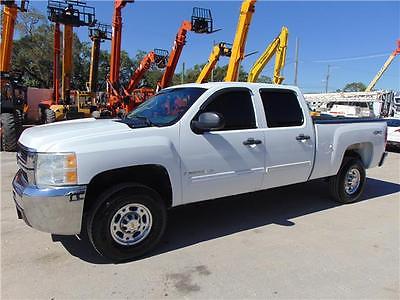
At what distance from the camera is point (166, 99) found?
208 inches

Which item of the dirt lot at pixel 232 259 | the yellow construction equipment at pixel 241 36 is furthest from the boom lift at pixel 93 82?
the dirt lot at pixel 232 259

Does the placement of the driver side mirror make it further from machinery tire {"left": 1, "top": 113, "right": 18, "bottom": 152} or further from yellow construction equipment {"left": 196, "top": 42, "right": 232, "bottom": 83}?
yellow construction equipment {"left": 196, "top": 42, "right": 232, "bottom": 83}

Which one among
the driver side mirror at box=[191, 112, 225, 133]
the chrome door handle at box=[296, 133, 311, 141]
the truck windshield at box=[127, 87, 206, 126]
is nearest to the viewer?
the driver side mirror at box=[191, 112, 225, 133]

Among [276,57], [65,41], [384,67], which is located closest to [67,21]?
[65,41]

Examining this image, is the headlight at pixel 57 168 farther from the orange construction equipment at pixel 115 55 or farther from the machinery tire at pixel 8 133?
the orange construction equipment at pixel 115 55

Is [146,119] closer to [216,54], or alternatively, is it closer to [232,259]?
[232,259]

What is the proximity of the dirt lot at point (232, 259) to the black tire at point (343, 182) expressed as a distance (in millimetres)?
359

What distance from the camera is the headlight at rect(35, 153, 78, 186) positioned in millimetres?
3719

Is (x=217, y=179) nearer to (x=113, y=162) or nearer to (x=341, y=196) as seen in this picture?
Answer: (x=113, y=162)

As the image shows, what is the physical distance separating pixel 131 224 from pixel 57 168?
101 centimetres

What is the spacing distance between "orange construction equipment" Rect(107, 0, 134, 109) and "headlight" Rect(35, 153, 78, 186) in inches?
580

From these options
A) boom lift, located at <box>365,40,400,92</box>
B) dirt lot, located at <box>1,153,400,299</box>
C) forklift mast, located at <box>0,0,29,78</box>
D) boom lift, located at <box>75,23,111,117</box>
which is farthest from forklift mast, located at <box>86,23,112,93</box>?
boom lift, located at <box>365,40,400,92</box>

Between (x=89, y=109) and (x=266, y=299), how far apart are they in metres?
16.3

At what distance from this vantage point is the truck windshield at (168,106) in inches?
181
